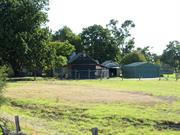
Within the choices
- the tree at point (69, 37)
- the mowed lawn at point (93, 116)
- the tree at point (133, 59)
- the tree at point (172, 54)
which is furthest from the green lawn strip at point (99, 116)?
the tree at point (172, 54)

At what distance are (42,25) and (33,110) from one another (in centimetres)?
4772

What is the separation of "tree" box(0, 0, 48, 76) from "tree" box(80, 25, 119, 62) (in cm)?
4137

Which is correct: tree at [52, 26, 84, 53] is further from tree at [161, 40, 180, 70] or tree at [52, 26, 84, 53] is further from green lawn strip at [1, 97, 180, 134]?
green lawn strip at [1, 97, 180, 134]

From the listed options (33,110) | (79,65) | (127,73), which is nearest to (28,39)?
(79,65)

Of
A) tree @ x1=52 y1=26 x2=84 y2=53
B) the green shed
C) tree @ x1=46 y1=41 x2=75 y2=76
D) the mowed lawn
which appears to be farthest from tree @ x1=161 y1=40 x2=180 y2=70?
the mowed lawn

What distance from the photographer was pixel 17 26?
68438 mm

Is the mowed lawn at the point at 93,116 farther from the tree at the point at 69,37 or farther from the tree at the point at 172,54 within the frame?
the tree at the point at 172,54

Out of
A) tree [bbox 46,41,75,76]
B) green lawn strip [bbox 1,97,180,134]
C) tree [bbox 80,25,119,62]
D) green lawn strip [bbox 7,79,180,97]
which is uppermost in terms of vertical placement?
tree [bbox 80,25,119,62]

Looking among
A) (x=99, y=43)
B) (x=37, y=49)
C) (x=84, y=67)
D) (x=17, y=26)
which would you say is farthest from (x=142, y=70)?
(x=17, y=26)

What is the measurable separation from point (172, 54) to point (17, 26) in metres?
98.5

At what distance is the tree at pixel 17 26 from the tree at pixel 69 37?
43.7 m

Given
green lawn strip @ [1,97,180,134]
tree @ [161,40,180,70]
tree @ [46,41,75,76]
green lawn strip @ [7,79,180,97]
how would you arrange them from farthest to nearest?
tree @ [161,40,180,70] < tree @ [46,41,75,76] < green lawn strip @ [7,79,180,97] < green lawn strip @ [1,97,180,134]

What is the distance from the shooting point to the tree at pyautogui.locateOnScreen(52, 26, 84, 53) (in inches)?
4553

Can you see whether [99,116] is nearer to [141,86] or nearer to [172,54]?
[141,86]
